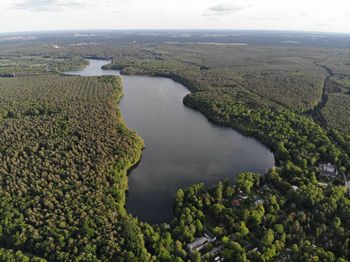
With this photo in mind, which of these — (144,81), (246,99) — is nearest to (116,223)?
(246,99)

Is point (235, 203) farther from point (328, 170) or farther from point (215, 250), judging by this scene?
point (328, 170)

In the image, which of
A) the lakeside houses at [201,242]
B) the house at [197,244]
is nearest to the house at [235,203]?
the lakeside houses at [201,242]

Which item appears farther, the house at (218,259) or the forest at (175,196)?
the forest at (175,196)

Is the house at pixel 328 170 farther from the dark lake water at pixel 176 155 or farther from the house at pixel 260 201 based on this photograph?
the house at pixel 260 201

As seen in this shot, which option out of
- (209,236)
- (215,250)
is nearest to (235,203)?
(209,236)

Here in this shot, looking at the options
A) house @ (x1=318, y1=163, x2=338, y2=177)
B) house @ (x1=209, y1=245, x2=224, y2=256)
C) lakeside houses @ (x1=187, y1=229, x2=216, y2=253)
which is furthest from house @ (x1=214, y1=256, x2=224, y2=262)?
house @ (x1=318, y1=163, x2=338, y2=177)

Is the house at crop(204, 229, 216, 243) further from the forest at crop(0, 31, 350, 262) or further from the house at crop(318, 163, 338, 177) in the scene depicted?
the house at crop(318, 163, 338, 177)
